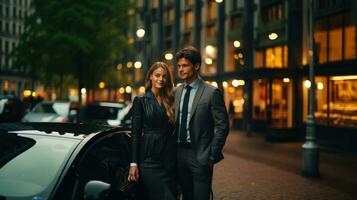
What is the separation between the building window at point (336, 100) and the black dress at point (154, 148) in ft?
53.6

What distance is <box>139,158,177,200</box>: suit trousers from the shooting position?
187 inches

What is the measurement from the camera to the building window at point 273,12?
97.7 ft

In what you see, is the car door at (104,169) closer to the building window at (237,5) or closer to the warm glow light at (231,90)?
the building window at (237,5)

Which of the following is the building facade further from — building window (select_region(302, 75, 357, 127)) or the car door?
the car door

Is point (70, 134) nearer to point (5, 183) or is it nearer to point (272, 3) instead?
point (5, 183)

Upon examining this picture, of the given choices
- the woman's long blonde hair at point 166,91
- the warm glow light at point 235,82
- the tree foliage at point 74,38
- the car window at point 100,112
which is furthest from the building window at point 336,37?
the woman's long blonde hair at point 166,91

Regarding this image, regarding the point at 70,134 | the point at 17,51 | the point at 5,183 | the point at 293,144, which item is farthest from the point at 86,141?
the point at 17,51

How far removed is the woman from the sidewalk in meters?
4.62

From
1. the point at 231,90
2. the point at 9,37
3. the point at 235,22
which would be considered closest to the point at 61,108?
the point at 231,90

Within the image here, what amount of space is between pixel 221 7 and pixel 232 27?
7.29 ft

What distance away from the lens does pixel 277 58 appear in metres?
30.3

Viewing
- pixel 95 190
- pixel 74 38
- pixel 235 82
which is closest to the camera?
pixel 95 190

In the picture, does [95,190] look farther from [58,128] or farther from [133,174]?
[58,128]

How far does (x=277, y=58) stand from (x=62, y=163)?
89.1ft
